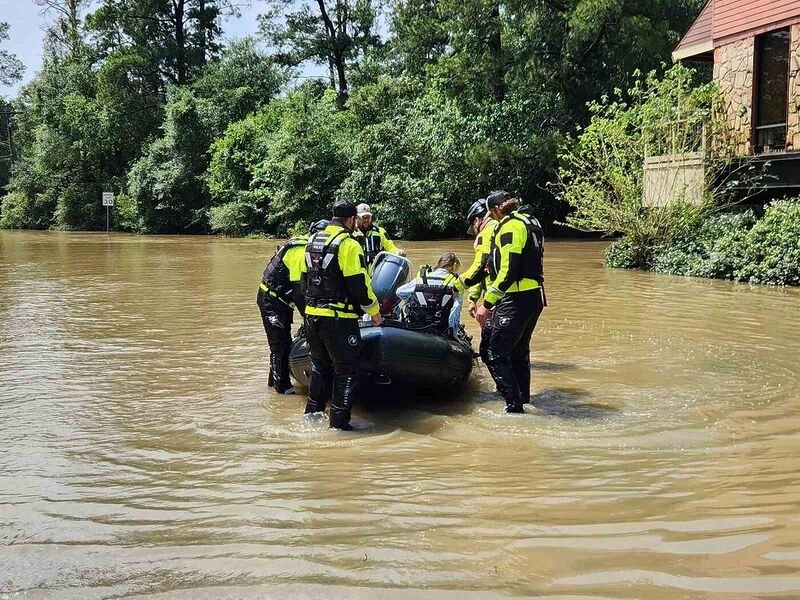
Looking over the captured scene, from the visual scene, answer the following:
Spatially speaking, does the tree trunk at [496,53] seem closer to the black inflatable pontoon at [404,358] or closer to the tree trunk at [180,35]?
the tree trunk at [180,35]

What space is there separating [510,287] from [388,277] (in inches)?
60.3

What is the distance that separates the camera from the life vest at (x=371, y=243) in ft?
24.7

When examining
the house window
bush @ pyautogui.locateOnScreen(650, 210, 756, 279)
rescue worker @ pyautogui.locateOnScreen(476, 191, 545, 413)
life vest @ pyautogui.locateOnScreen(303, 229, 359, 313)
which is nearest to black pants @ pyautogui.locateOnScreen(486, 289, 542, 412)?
rescue worker @ pyautogui.locateOnScreen(476, 191, 545, 413)

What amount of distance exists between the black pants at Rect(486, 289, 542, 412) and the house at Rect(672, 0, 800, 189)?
1127 cm

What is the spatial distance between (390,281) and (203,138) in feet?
111

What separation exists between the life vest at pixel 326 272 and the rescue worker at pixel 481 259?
121 cm

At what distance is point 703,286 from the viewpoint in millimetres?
14352

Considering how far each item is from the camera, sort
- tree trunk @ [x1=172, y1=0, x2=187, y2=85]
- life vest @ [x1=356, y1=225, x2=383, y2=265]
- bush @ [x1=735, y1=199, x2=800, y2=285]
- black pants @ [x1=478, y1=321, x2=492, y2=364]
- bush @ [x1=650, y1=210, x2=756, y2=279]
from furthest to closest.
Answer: tree trunk @ [x1=172, y1=0, x2=187, y2=85] < bush @ [x1=650, y1=210, x2=756, y2=279] < bush @ [x1=735, y1=199, x2=800, y2=285] < life vest @ [x1=356, y1=225, x2=383, y2=265] < black pants @ [x1=478, y1=321, x2=492, y2=364]

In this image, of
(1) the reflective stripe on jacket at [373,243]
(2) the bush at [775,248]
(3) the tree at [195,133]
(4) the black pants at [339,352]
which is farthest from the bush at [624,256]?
(3) the tree at [195,133]

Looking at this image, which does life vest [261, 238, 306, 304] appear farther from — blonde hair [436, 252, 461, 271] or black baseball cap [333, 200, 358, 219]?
blonde hair [436, 252, 461, 271]

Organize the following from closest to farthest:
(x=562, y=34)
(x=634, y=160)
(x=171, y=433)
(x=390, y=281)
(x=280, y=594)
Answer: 1. (x=280, y=594)
2. (x=171, y=433)
3. (x=390, y=281)
4. (x=634, y=160)
5. (x=562, y=34)

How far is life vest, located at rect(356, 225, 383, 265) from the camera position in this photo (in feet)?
24.7

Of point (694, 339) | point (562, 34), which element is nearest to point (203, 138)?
point (562, 34)

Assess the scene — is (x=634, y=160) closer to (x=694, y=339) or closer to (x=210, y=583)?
(x=694, y=339)
